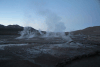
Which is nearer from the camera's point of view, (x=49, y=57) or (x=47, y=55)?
(x=49, y=57)

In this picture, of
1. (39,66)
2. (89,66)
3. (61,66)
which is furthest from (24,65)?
(89,66)

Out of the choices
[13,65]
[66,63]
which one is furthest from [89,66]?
[13,65]

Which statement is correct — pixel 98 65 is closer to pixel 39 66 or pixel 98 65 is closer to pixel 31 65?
pixel 39 66

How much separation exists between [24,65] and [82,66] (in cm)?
284

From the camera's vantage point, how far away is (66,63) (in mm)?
3768

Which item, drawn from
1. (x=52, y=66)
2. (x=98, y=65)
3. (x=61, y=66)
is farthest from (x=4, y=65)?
(x=98, y=65)

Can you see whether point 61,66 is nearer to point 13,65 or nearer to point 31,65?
point 31,65

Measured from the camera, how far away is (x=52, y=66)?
3395 millimetres

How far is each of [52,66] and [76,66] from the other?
1.18 meters

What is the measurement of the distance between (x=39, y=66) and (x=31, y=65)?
0.41m

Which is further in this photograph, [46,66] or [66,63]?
[66,63]

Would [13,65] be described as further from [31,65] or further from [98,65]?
[98,65]

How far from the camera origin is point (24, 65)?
348 centimetres

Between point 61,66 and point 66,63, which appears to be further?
point 66,63
